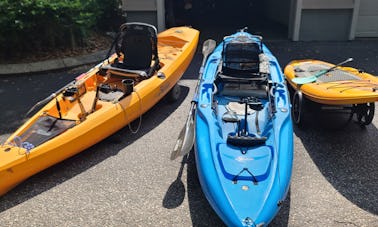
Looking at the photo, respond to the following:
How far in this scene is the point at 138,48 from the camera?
6500 mm

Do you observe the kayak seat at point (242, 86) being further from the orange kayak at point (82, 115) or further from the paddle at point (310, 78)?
the orange kayak at point (82, 115)

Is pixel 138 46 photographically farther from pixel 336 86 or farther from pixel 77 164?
pixel 336 86

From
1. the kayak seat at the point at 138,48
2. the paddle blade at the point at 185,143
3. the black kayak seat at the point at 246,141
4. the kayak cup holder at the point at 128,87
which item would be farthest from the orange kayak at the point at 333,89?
the kayak cup holder at the point at 128,87

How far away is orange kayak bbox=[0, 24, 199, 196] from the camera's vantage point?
4234 mm

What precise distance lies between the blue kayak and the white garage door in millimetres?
6826

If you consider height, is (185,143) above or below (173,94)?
above

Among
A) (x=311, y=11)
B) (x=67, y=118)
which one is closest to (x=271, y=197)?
(x=67, y=118)

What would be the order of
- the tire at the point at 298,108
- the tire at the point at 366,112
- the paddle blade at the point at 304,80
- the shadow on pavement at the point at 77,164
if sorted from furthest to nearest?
the paddle blade at the point at 304,80
the tire at the point at 298,108
the tire at the point at 366,112
the shadow on pavement at the point at 77,164

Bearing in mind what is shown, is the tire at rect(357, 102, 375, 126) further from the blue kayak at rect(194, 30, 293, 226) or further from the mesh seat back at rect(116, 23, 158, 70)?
the mesh seat back at rect(116, 23, 158, 70)

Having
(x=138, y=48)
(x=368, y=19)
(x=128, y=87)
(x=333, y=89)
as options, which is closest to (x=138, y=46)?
(x=138, y=48)

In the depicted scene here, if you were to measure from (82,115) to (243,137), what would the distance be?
2378 mm

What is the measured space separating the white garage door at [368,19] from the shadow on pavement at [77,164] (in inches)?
318

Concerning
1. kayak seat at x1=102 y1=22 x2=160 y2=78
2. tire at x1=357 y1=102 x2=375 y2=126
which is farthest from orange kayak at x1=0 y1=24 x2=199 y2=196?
tire at x1=357 y1=102 x2=375 y2=126

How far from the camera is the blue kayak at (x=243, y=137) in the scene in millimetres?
3434
